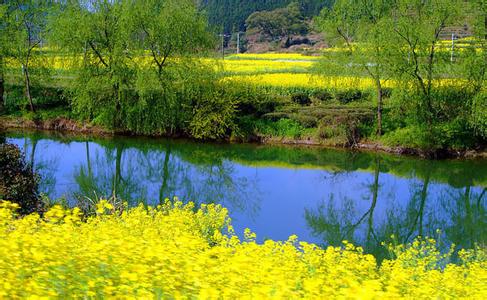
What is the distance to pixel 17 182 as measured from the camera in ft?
43.9

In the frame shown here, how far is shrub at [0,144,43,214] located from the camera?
12.9 m

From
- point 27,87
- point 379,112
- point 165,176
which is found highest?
point 27,87

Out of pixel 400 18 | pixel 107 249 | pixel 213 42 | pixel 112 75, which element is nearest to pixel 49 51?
pixel 112 75

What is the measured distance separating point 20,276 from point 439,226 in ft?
46.9

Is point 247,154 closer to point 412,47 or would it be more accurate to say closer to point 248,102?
point 248,102

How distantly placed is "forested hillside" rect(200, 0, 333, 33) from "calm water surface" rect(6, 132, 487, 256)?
2767 inches

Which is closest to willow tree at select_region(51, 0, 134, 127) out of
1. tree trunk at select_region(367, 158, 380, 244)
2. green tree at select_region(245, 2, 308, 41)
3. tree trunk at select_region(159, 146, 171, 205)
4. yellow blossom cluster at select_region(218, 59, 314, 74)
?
tree trunk at select_region(159, 146, 171, 205)

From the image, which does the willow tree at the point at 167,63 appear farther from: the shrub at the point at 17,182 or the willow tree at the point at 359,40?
the shrub at the point at 17,182

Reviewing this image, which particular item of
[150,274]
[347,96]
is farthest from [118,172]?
[150,274]

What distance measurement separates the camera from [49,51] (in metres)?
31.8

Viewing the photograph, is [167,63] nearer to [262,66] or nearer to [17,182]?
[262,66]

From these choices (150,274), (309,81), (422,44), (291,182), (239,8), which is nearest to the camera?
(150,274)

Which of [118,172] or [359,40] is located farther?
[359,40]

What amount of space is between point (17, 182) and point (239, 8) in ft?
314
